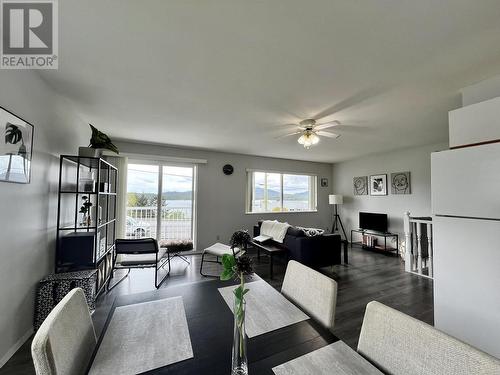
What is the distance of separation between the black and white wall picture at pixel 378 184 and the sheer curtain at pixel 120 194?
5797 mm

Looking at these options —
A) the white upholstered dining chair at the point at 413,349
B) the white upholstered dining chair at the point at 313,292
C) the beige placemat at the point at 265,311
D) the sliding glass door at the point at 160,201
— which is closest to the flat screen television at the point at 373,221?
the sliding glass door at the point at 160,201

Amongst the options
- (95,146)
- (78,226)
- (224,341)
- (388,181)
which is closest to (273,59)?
(224,341)

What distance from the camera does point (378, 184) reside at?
530 centimetres

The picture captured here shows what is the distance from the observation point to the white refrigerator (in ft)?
4.99

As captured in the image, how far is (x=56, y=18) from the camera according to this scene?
134 centimetres

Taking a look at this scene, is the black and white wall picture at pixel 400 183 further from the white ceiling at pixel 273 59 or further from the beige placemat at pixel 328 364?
the beige placemat at pixel 328 364

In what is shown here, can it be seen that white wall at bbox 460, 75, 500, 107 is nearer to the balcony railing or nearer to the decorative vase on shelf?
the decorative vase on shelf

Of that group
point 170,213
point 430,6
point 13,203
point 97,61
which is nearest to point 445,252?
point 430,6

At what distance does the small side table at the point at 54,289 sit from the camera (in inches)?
76.0

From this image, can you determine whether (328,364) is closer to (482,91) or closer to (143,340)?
(143,340)

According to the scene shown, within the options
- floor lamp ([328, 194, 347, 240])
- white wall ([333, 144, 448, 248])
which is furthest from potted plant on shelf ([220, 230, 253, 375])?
floor lamp ([328, 194, 347, 240])

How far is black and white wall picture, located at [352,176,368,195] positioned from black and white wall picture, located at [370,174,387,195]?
18cm

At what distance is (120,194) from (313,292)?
4097 millimetres

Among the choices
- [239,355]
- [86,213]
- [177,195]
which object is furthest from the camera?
[177,195]
